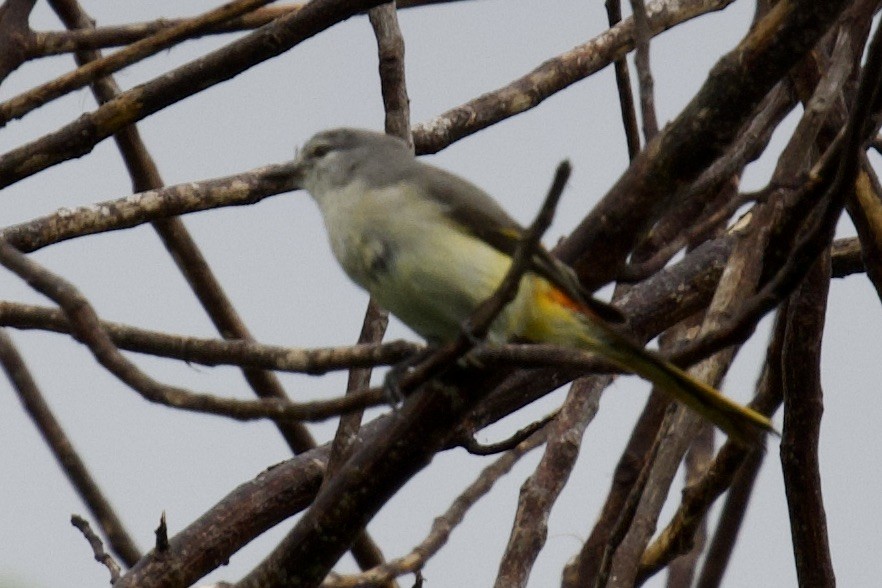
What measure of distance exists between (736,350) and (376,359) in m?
1.59

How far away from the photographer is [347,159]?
3.98m

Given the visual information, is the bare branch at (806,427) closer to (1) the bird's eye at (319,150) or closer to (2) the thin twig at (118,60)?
(1) the bird's eye at (319,150)

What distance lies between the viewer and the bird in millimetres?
3277

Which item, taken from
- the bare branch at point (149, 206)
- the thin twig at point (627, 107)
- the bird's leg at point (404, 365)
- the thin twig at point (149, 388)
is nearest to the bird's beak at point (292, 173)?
the bare branch at point (149, 206)

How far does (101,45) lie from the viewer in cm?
459

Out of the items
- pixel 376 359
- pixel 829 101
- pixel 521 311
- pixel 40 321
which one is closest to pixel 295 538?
pixel 376 359

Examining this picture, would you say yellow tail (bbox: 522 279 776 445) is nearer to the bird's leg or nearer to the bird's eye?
the bird's leg

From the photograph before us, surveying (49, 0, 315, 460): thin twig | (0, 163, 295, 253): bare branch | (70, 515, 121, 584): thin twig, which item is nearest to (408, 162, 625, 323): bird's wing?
(0, 163, 295, 253): bare branch

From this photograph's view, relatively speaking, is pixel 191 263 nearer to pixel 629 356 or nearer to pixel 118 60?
pixel 118 60

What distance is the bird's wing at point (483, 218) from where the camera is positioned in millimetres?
3213

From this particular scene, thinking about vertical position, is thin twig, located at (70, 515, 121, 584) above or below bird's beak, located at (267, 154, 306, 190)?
below

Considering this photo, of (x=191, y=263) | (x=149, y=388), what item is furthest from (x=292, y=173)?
(x=149, y=388)

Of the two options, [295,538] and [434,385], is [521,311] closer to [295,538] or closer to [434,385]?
[434,385]

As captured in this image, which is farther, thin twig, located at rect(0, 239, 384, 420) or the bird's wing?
the bird's wing
